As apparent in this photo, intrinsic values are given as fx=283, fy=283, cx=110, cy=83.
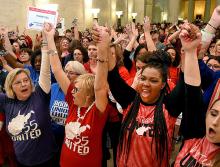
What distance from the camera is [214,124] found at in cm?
158

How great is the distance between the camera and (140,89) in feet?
7.29

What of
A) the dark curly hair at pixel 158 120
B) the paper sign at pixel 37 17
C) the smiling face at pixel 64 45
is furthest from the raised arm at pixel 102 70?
the smiling face at pixel 64 45

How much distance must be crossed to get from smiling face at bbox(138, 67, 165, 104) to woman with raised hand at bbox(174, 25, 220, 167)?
15.4 inches

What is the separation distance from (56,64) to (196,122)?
1.61 m

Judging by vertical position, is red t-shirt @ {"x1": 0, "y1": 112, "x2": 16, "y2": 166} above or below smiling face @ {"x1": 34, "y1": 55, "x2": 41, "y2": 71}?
below

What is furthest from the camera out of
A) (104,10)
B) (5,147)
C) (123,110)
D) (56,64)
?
(104,10)

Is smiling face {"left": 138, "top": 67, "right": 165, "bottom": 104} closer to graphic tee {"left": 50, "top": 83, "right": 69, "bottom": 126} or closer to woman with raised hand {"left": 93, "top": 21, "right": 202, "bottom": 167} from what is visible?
woman with raised hand {"left": 93, "top": 21, "right": 202, "bottom": 167}

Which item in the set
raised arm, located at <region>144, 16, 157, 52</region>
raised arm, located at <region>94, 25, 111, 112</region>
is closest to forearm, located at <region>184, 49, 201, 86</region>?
raised arm, located at <region>94, 25, 111, 112</region>

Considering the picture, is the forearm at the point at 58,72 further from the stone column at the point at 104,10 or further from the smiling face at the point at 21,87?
the stone column at the point at 104,10

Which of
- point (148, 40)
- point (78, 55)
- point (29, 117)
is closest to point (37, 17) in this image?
point (78, 55)

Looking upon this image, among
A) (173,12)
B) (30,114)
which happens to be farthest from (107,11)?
(30,114)

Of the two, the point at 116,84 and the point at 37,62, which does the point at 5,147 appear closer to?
the point at 37,62

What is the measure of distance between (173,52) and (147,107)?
3.01 m

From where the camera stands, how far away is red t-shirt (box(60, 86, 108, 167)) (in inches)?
98.9
